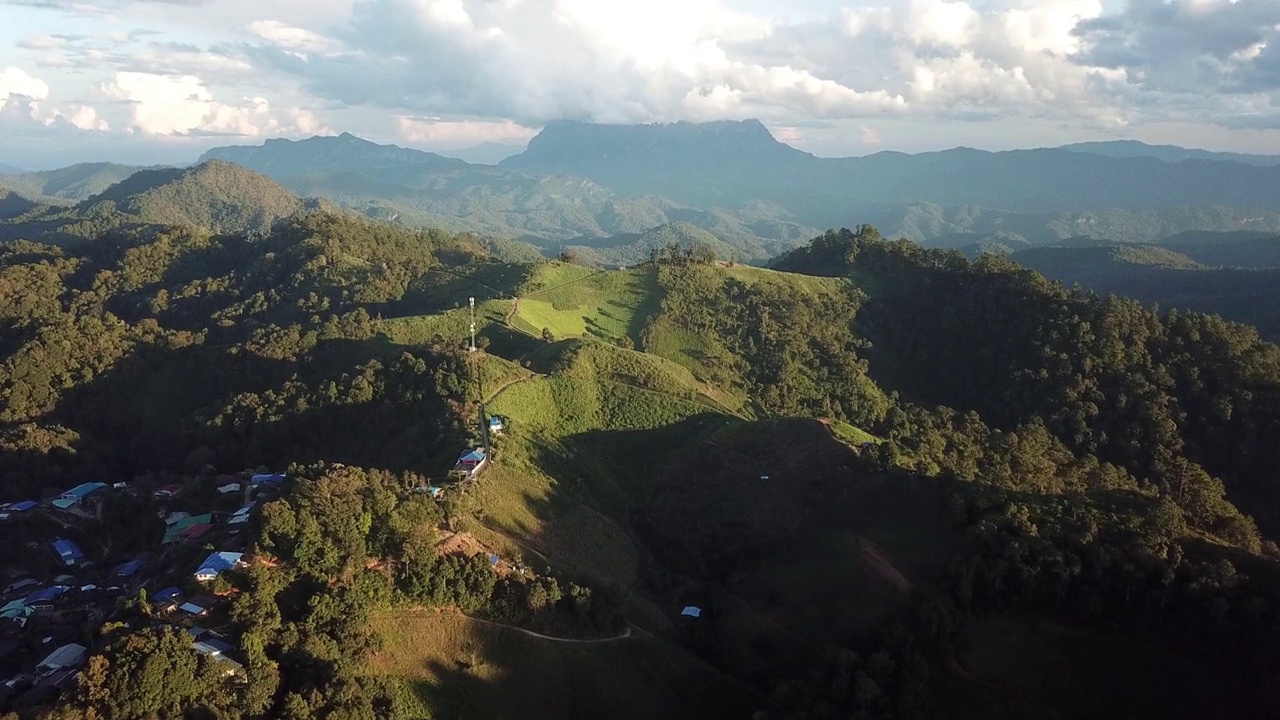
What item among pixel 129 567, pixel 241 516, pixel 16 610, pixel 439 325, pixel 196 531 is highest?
pixel 439 325

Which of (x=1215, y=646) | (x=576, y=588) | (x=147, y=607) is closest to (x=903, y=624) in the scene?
(x=1215, y=646)

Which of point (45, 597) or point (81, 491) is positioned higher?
point (81, 491)

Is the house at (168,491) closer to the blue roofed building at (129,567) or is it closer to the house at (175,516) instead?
the house at (175,516)

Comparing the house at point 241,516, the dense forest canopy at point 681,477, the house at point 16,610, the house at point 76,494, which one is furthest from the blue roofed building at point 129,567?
the house at point 76,494

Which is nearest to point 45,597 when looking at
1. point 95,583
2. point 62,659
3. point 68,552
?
point 95,583

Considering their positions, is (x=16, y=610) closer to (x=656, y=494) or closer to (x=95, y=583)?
(x=95, y=583)

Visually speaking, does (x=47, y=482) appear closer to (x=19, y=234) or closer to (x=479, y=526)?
(x=479, y=526)
